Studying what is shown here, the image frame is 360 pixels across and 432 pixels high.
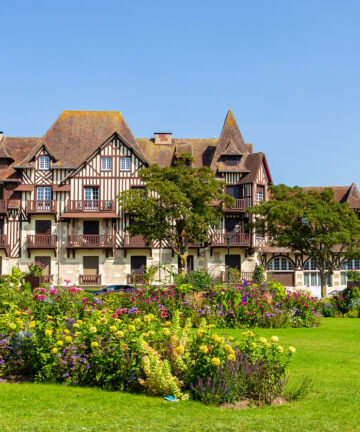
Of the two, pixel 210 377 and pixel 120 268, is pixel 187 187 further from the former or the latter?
pixel 210 377

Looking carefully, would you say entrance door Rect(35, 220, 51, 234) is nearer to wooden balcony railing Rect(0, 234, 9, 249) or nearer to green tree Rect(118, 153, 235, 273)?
wooden balcony railing Rect(0, 234, 9, 249)

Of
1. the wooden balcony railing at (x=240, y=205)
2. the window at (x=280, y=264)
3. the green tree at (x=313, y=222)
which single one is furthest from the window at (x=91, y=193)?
the window at (x=280, y=264)

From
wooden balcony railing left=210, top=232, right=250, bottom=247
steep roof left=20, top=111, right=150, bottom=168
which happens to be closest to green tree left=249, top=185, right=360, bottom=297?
wooden balcony railing left=210, top=232, right=250, bottom=247

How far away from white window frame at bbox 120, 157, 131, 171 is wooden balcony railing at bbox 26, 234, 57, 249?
22.4 ft

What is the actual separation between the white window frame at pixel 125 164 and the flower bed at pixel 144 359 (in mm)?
28752

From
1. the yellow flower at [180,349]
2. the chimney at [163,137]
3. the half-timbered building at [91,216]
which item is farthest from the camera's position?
the chimney at [163,137]

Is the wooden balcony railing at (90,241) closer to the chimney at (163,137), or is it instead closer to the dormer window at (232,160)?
the chimney at (163,137)

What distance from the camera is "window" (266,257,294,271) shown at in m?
39.8

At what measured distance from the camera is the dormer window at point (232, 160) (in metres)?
39.9

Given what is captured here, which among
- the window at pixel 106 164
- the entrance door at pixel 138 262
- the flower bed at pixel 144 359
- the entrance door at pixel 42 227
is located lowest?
the flower bed at pixel 144 359

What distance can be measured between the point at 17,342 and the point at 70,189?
29.4 metres

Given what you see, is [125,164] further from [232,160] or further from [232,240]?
[232,240]

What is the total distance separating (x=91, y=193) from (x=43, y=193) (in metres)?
3.42

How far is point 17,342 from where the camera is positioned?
331 inches
